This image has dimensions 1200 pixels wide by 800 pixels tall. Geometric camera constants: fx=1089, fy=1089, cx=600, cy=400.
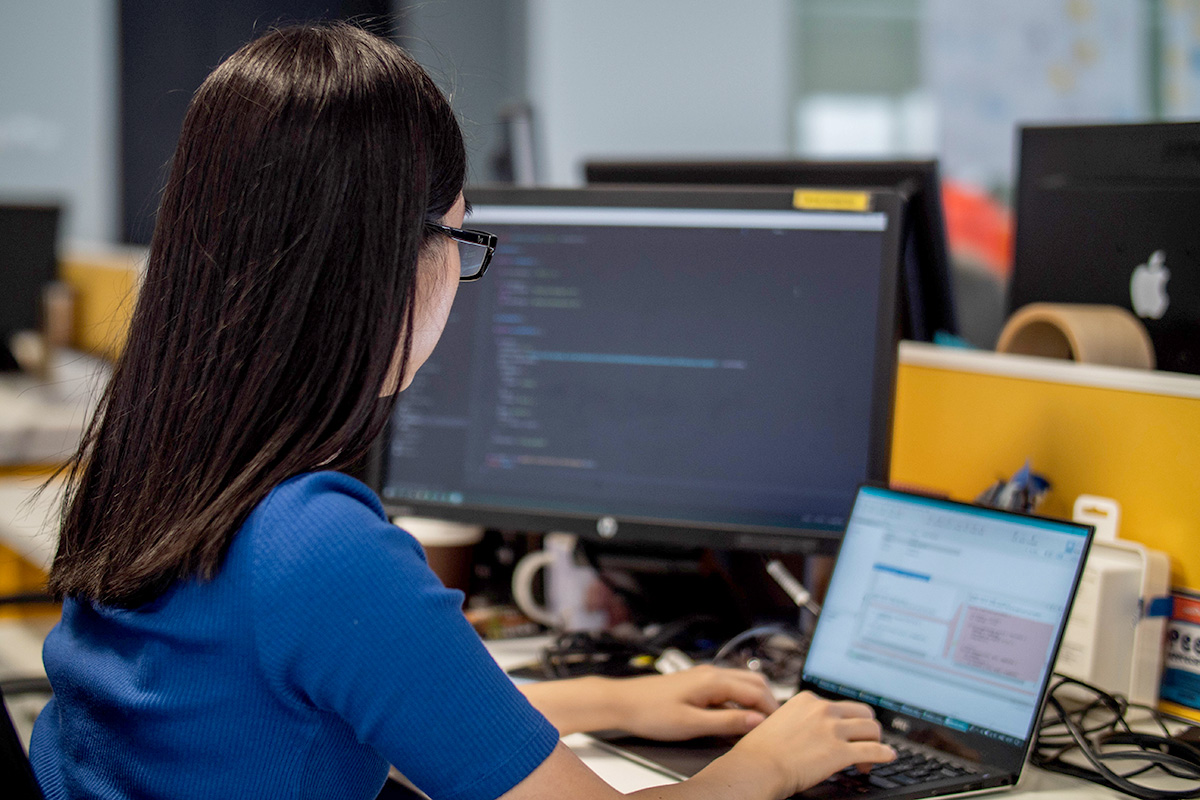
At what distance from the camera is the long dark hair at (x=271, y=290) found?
0.67 meters

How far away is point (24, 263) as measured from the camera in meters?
2.98

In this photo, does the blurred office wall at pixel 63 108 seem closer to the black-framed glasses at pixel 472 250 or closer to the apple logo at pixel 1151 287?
the black-framed glasses at pixel 472 250

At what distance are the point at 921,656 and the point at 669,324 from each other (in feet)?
1.40

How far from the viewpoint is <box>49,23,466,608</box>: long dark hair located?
0.67m

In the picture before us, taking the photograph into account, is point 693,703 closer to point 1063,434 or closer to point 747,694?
point 747,694

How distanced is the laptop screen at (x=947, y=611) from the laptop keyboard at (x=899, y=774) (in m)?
0.04

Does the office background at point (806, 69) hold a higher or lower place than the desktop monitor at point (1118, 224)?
higher

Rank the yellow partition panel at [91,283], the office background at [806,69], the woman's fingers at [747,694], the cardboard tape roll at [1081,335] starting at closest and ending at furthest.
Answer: the woman's fingers at [747,694] → the cardboard tape roll at [1081,335] → the yellow partition panel at [91,283] → the office background at [806,69]

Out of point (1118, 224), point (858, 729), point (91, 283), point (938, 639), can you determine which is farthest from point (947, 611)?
point (91, 283)

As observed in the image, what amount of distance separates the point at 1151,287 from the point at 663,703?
769 millimetres

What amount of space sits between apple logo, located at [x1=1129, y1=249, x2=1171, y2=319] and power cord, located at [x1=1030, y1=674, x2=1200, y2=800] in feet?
1.58

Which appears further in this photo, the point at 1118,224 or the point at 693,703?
the point at 1118,224

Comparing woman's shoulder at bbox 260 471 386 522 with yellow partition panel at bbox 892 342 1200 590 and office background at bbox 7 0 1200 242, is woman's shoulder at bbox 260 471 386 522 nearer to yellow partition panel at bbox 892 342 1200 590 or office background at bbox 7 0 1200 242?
yellow partition panel at bbox 892 342 1200 590

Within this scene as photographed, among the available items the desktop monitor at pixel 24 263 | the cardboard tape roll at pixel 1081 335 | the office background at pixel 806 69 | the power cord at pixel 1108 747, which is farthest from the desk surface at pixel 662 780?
the desktop monitor at pixel 24 263
